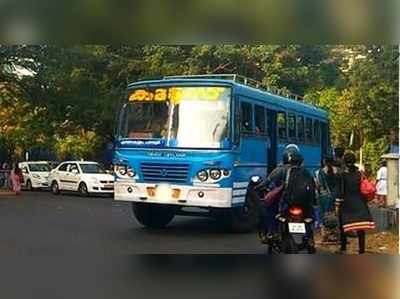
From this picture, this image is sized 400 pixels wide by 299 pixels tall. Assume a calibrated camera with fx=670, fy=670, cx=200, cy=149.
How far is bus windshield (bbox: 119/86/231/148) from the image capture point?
25.7 feet

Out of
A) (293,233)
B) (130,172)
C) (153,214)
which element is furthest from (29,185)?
(293,233)

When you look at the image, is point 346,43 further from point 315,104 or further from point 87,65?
point 87,65

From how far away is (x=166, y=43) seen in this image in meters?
7.68

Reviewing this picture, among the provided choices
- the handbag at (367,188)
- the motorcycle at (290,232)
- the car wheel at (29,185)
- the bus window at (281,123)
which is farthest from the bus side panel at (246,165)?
the car wheel at (29,185)

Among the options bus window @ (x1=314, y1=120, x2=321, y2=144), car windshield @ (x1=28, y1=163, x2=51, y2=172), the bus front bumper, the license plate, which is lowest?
the license plate

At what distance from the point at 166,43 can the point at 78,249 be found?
2653 mm

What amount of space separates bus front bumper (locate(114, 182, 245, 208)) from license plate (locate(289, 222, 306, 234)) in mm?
900

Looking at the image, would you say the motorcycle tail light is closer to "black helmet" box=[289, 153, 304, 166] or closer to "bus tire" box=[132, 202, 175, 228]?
"black helmet" box=[289, 153, 304, 166]

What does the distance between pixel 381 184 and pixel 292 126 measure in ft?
4.23

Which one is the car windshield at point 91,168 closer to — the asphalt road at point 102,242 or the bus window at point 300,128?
the asphalt road at point 102,242

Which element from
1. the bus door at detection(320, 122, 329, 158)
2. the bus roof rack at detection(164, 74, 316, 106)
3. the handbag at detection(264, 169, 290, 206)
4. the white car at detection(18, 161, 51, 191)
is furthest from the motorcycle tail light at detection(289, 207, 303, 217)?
the white car at detection(18, 161, 51, 191)

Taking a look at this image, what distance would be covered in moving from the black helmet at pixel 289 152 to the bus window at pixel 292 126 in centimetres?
14
